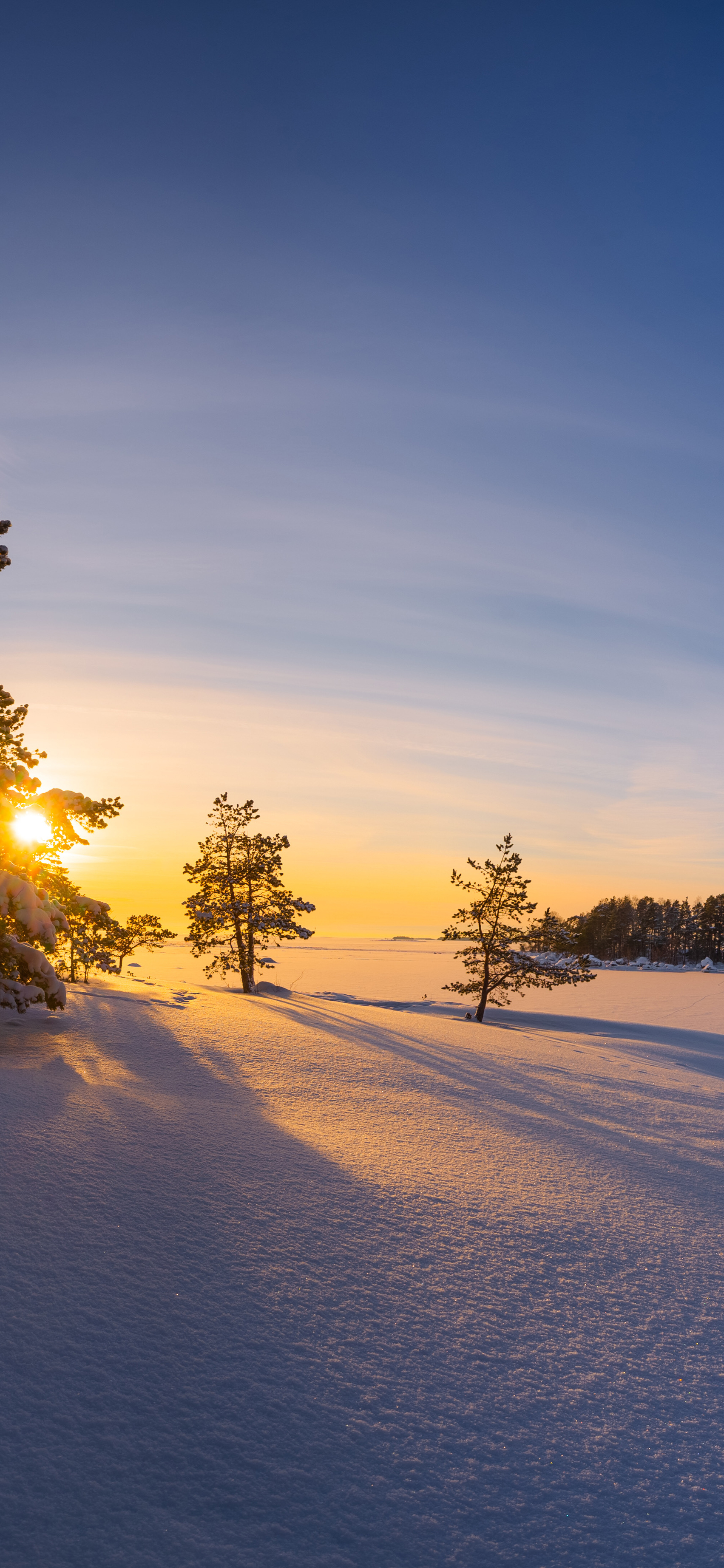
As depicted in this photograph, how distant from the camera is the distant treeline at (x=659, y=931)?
11062 cm

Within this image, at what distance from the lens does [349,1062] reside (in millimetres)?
11570

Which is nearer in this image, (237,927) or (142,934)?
(237,927)

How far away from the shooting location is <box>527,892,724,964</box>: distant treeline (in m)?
111

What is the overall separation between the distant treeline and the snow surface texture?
106 m

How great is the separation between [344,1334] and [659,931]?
119 m

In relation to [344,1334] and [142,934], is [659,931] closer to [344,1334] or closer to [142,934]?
[142,934]

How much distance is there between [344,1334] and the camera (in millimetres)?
4355

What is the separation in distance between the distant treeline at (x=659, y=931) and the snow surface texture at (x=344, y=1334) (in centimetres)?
10642

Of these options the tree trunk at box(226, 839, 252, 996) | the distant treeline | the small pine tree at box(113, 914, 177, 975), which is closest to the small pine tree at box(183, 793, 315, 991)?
the tree trunk at box(226, 839, 252, 996)

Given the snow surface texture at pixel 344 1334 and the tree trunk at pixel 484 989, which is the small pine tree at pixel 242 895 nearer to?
the tree trunk at pixel 484 989

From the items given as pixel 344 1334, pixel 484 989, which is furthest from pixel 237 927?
pixel 344 1334

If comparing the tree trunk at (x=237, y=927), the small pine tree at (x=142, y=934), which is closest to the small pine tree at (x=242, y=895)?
the tree trunk at (x=237, y=927)

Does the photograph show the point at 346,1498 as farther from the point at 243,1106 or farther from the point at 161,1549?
the point at 243,1106

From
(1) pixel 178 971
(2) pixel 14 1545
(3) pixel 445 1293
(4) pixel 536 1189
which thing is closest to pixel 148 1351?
(2) pixel 14 1545
